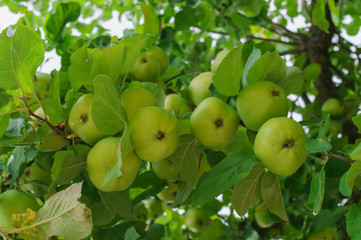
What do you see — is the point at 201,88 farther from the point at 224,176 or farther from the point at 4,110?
the point at 4,110

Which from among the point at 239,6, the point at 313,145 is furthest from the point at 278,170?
the point at 239,6

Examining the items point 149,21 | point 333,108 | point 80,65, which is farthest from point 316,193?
point 333,108

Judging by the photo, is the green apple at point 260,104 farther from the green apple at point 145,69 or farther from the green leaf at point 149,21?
the green leaf at point 149,21

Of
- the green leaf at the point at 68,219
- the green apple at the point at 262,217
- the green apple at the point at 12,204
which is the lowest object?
the green apple at the point at 262,217

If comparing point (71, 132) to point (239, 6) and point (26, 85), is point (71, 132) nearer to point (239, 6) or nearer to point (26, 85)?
point (26, 85)

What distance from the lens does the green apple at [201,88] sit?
1.17 m

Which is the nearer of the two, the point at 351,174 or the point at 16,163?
the point at 351,174

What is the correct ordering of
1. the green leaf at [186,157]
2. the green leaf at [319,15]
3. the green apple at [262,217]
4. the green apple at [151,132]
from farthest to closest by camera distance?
the green apple at [262,217]
the green leaf at [319,15]
the green leaf at [186,157]
the green apple at [151,132]

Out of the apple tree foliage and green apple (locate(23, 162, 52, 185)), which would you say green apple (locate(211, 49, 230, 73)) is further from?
green apple (locate(23, 162, 52, 185))

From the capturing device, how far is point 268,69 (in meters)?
1.01

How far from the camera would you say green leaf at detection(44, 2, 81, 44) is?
4.92 feet

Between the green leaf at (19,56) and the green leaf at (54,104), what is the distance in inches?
1.9

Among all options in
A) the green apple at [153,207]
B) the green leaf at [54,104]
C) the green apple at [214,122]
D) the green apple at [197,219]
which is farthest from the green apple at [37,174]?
the green apple at [197,219]

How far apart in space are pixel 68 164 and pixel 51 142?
0.43ft
